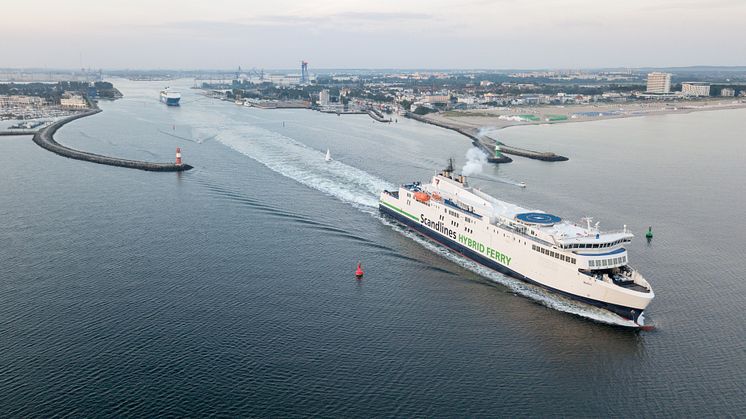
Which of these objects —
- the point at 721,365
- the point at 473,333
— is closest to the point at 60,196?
the point at 473,333

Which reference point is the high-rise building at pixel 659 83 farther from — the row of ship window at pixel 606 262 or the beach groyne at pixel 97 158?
the row of ship window at pixel 606 262

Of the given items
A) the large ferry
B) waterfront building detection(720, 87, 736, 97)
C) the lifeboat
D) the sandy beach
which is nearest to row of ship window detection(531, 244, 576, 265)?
the large ferry

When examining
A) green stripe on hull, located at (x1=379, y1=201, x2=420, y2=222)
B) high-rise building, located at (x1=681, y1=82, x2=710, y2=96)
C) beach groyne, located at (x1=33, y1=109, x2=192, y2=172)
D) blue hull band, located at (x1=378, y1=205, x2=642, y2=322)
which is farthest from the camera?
high-rise building, located at (x1=681, y1=82, x2=710, y2=96)

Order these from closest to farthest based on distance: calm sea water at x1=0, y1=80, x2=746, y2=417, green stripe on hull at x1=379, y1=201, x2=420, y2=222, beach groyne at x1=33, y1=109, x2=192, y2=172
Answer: calm sea water at x1=0, y1=80, x2=746, y2=417 → green stripe on hull at x1=379, y1=201, x2=420, y2=222 → beach groyne at x1=33, y1=109, x2=192, y2=172

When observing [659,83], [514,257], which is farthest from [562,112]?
[514,257]

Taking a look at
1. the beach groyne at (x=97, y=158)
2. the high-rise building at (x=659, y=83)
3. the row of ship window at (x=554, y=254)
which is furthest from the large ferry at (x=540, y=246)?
the high-rise building at (x=659, y=83)

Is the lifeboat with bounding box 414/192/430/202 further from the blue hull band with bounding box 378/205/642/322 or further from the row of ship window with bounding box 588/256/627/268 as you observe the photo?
the row of ship window with bounding box 588/256/627/268
